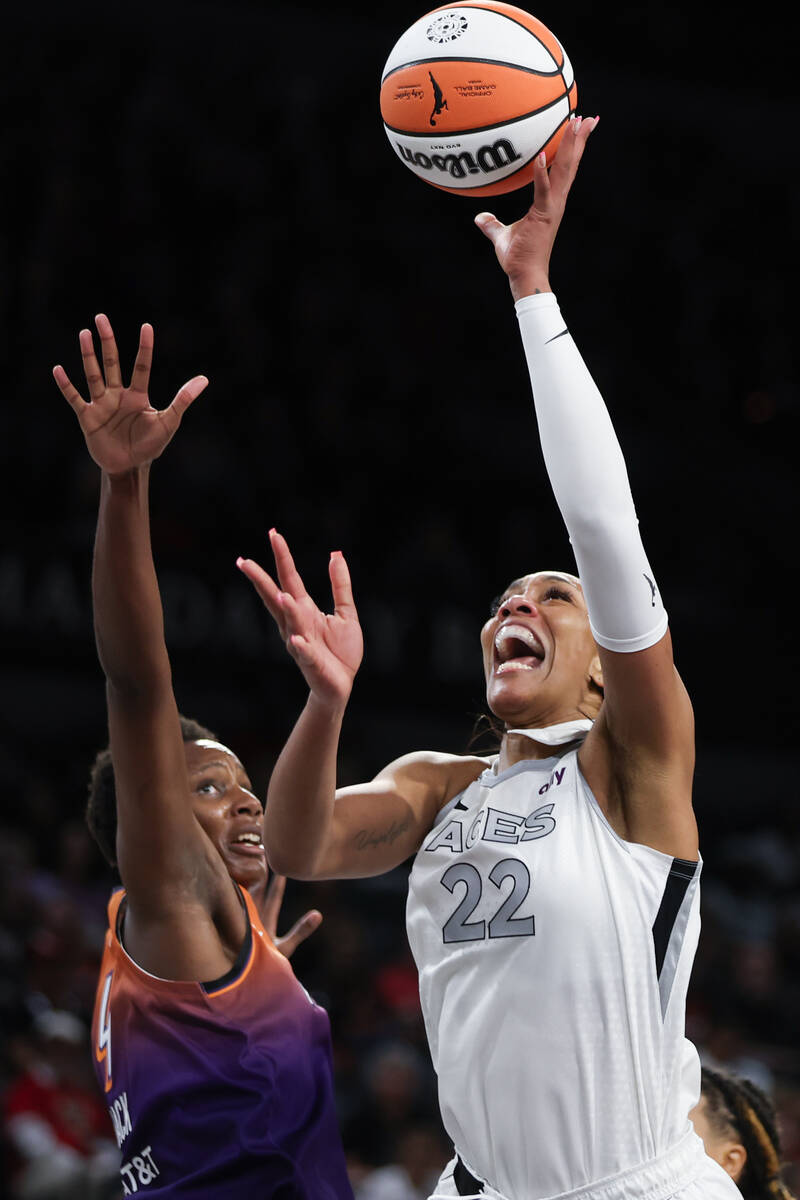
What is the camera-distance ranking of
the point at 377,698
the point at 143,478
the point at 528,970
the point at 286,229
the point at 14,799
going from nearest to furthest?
the point at 528,970
the point at 143,478
the point at 14,799
the point at 377,698
the point at 286,229

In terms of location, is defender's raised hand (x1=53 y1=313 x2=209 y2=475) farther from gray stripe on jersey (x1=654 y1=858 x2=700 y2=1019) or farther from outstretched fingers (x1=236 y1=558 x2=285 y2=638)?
gray stripe on jersey (x1=654 y1=858 x2=700 y2=1019)

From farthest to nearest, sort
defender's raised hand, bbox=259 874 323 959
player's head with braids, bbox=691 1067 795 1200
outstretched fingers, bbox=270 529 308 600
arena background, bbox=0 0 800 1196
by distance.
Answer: arena background, bbox=0 0 800 1196
defender's raised hand, bbox=259 874 323 959
player's head with braids, bbox=691 1067 795 1200
outstretched fingers, bbox=270 529 308 600

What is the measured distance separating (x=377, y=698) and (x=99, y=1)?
754 centimetres

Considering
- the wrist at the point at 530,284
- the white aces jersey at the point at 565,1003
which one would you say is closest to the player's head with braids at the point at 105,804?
the white aces jersey at the point at 565,1003

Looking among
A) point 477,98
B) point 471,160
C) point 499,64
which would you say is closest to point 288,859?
point 471,160

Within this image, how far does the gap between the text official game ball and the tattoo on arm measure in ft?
4.90

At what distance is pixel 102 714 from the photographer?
10.1m

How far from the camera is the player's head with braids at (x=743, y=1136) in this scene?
3504 millimetres

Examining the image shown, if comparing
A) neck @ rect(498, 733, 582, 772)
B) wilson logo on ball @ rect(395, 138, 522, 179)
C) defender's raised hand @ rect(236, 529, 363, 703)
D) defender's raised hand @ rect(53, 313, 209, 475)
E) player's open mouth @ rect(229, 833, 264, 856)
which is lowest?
player's open mouth @ rect(229, 833, 264, 856)

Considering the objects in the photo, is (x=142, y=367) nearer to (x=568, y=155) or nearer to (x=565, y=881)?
(x=568, y=155)

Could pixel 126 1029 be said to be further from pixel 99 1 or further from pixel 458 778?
pixel 99 1

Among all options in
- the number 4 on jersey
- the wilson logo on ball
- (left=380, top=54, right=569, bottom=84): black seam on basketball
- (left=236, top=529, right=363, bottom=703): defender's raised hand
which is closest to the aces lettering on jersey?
(left=236, top=529, right=363, bottom=703): defender's raised hand

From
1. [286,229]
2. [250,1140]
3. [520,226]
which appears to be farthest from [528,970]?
[286,229]

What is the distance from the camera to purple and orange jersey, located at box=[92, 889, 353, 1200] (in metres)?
3.11
